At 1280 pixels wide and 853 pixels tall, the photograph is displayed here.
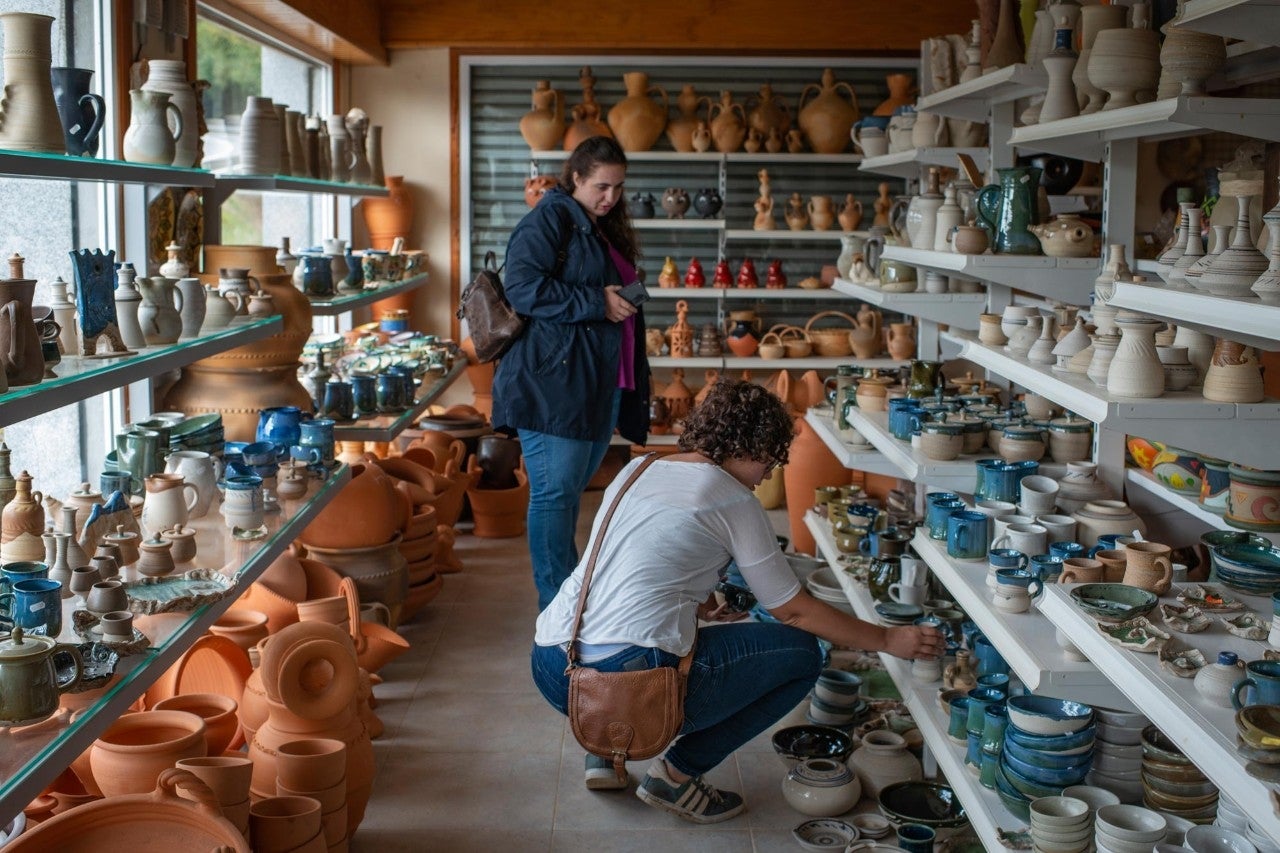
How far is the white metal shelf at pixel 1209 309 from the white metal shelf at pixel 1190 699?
507 millimetres

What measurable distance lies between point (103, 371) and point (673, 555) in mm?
1239

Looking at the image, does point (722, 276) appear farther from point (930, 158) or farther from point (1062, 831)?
point (1062, 831)

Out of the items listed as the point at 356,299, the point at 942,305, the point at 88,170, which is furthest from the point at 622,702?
the point at 356,299

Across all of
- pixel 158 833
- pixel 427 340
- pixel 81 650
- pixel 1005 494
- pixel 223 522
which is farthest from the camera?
pixel 427 340

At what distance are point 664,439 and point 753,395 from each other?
4.12 m

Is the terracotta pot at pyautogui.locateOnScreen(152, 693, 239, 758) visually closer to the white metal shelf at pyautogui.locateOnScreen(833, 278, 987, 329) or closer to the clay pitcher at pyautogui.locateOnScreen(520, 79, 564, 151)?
the white metal shelf at pyautogui.locateOnScreen(833, 278, 987, 329)

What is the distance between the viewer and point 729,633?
3.21 m

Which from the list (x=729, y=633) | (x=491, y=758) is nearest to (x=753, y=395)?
(x=729, y=633)

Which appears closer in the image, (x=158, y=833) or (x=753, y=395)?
(x=158, y=833)

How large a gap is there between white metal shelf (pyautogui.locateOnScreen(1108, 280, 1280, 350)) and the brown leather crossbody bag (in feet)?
3.84

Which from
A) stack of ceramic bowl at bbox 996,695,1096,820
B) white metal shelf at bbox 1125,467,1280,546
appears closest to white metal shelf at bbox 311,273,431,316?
white metal shelf at bbox 1125,467,1280,546

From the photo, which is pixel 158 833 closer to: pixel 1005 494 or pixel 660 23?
pixel 1005 494

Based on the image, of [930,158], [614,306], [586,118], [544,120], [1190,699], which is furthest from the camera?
[586,118]

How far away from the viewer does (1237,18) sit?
212cm
